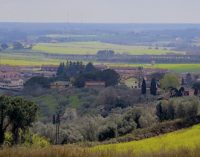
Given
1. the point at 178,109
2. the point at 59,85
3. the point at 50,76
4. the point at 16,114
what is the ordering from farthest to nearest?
the point at 50,76 → the point at 59,85 → the point at 178,109 → the point at 16,114

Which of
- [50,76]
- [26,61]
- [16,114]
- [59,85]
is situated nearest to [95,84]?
[59,85]

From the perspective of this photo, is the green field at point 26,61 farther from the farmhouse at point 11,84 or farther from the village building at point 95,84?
the village building at point 95,84

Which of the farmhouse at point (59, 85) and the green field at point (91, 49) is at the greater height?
the green field at point (91, 49)

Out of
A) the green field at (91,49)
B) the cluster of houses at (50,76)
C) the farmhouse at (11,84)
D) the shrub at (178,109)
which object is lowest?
the farmhouse at (11,84)

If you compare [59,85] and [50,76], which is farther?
[50,76]

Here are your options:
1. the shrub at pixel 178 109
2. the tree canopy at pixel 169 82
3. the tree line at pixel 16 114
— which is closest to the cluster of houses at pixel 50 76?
the tree canopy at pixel 169 82

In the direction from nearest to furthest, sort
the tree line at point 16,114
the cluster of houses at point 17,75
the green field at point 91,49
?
the tree line at point 16,114, the cluster of houses at point 17,75, the green field at point 91,49

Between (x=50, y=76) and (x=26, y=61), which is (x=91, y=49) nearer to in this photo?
(x=26, y=61)

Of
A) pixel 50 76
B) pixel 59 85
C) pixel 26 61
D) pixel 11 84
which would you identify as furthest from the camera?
pixel 26 61

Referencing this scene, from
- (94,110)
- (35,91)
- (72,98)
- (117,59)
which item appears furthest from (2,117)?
(117,59)

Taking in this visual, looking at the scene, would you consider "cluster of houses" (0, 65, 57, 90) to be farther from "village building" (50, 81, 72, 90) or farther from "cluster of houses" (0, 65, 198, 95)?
"village building" (50, 81, 72, 90)

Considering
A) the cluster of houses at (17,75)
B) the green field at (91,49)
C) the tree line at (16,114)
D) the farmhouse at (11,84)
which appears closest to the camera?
the tree line at (16,114)

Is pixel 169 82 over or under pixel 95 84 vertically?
over

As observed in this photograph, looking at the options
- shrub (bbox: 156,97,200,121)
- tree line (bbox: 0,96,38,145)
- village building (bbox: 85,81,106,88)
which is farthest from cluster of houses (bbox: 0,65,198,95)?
tree line (bbox: 0,96,38,145)
